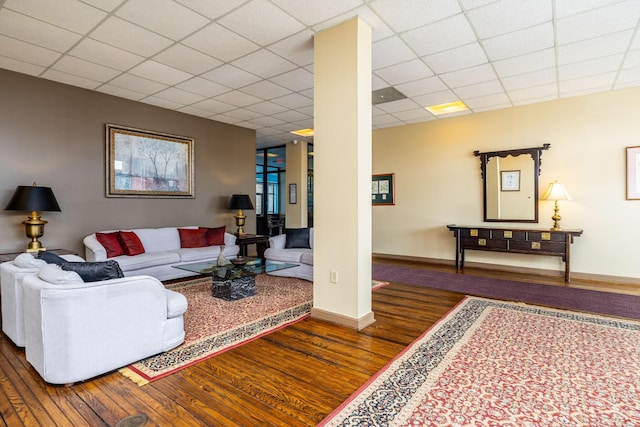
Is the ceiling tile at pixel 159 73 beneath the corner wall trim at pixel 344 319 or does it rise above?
above

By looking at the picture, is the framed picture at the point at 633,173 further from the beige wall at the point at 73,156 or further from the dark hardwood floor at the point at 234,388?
the beige wall at the point at 73,156

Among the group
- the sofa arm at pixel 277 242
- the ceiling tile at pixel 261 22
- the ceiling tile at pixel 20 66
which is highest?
the ceiling tile at pixel 20 66

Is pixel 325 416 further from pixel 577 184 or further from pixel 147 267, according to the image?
pixel 577 184

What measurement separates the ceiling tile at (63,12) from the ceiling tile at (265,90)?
6.55 feet

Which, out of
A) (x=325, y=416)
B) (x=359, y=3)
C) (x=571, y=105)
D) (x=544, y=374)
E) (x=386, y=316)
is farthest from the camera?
(x=571, y=105)

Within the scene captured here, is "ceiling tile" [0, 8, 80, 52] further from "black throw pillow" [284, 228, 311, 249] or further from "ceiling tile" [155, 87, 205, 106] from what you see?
"black throw pillow" [284, 228, 311, 249]

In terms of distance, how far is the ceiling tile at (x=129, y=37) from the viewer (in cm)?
317

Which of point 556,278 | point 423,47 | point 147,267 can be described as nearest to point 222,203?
point 147,267

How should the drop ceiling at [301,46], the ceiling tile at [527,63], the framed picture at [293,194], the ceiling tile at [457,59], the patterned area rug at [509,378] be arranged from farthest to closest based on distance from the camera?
the framed picture at [293,194]
the ceiling tile at [527,63]
the ceiling tile at [457,59]
the drop ceiling at [301,46]
the patterned area rug at [509,378]

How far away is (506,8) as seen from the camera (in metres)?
2.89

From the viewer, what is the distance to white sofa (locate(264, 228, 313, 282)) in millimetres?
5113

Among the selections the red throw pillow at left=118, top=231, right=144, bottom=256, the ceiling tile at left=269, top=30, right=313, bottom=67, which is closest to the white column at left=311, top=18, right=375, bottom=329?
the ceiling tile at left=269, top=30, right=313, bottom=67

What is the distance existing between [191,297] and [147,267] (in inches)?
44.2

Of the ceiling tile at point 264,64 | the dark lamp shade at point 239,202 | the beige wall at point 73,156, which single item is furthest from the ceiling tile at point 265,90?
the dark lamp shade at point 239,202
